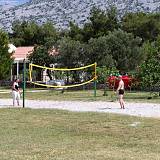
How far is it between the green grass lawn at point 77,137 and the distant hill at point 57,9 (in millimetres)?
58047

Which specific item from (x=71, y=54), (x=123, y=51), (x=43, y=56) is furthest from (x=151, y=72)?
(x=43, y=56)

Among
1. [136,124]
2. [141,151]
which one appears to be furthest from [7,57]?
[141,151]

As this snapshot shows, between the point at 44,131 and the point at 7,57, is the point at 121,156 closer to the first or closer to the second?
the point at 44,131

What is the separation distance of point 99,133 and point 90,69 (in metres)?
29.3

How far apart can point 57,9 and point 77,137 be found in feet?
249

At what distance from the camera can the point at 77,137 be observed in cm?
1243

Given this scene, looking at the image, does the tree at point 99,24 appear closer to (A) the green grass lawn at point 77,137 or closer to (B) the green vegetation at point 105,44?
(B) the green vegetation at point 105,44

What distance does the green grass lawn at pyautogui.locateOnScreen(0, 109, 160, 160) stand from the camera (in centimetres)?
1003

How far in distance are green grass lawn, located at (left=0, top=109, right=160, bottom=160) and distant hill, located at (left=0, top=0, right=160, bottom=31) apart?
190 feet

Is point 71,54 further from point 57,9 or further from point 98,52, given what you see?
point 57,9

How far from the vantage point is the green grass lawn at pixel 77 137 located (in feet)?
32.9

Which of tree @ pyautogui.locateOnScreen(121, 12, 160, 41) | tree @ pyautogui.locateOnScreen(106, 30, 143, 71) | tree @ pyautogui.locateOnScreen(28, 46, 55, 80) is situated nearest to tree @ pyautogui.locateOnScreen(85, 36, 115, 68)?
tree @ pyautogui.locateOnScreen(106, 30, 143, 71)

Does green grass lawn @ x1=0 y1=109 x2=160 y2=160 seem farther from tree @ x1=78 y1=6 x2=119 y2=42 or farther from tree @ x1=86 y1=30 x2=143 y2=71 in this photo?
tree @ x1=78 y1=6 x2=119 y2=42

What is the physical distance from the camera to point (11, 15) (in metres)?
86.8
